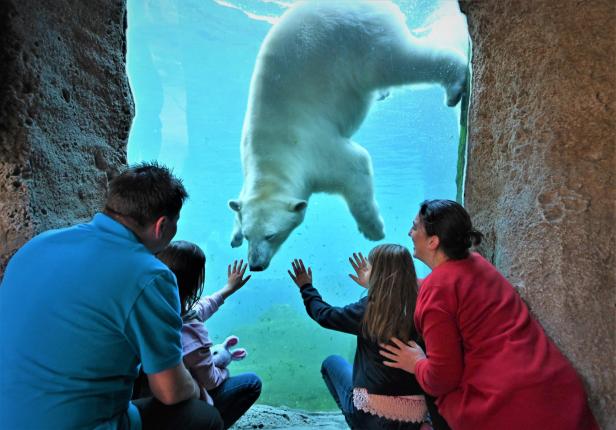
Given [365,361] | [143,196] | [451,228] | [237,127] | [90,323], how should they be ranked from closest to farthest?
[90,323]
[143,196]
[451,228]
[365,361]
[237,127]

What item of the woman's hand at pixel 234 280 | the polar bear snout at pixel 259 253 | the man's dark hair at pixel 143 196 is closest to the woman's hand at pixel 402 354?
the woman's hand at pixel 234 280

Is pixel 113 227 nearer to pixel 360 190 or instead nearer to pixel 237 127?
pixel 360 190

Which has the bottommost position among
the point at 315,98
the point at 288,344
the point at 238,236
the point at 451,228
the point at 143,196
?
the point at 288,344

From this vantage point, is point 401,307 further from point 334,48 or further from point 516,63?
point 334,48

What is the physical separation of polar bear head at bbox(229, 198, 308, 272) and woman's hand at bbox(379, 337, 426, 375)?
8.17 ft

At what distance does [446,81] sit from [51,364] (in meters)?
3.87

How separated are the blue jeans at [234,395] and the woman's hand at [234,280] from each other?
1.21 ft

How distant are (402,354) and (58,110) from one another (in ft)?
→ 5.27

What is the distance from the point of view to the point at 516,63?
5.82 ft

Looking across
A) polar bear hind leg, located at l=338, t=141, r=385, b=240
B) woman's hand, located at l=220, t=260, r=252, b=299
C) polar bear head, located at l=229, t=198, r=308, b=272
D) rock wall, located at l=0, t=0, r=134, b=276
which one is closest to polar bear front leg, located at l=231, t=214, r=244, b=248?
polar bear head, located at l=229, t=198, r=308, b=272

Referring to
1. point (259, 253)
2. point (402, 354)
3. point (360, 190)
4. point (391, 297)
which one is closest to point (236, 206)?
point (259, 253)

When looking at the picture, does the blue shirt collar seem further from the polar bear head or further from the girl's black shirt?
the polar bear head

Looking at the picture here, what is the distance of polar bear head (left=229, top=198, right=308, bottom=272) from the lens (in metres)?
4.08

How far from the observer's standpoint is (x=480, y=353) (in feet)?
4.42
